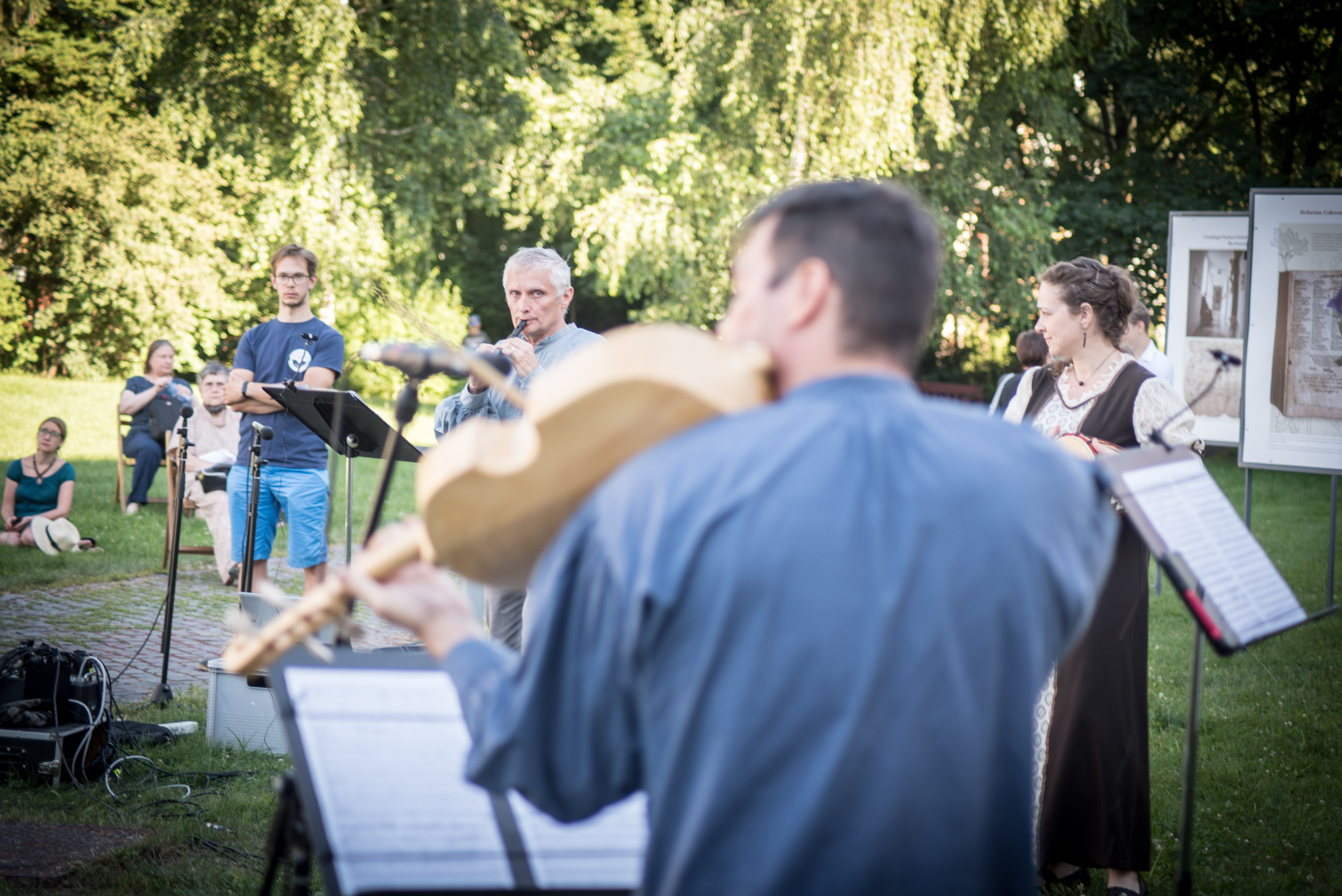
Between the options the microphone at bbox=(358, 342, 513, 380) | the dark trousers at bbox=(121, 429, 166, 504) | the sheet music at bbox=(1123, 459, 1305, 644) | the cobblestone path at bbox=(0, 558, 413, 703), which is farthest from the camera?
the dark trousers at bbox=(121, 429, 166, 504)

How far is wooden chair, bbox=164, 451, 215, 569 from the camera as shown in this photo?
29.1ft

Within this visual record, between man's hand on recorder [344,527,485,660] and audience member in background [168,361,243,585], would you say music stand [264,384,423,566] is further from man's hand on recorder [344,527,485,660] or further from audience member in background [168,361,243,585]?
audience member in background [168,361,243,585]

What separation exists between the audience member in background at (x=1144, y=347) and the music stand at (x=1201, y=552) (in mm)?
4571

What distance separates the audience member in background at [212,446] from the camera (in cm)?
912

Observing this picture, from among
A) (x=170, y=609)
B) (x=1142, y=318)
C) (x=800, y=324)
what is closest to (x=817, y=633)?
(x=800, y=324)

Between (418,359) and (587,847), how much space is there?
913 millimetres

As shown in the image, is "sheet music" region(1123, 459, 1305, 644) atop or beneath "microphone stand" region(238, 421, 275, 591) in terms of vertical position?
atop

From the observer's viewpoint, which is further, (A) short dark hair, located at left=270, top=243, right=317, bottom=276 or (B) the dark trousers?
(B) the dark trousers

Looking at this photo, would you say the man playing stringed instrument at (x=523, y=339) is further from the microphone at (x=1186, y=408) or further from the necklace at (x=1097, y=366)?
the microphone at (x=1186, y=408)

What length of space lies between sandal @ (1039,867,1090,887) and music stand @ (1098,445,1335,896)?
119cm

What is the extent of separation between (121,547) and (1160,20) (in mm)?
20620

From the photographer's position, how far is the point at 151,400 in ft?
39.1

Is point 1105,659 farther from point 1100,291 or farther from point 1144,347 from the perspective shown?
point 1144,347

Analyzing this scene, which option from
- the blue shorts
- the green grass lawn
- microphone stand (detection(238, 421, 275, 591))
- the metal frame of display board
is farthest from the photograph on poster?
microphone stand (detection(238, 421, 275, 591))
